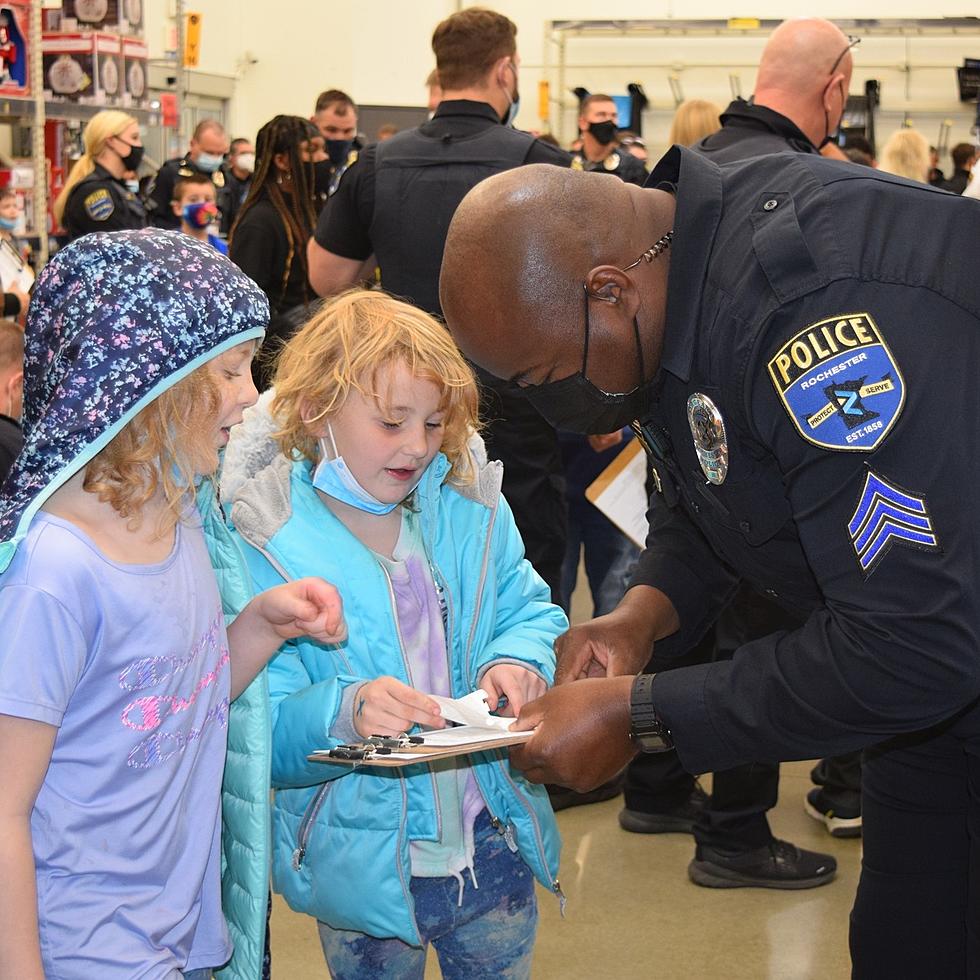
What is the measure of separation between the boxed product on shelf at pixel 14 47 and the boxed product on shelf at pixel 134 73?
74 cm

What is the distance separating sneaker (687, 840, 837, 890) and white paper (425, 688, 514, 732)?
151 cm

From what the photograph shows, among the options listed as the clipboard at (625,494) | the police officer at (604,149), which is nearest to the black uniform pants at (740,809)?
the clipboard at (625,494)

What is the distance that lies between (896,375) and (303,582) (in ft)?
2.34

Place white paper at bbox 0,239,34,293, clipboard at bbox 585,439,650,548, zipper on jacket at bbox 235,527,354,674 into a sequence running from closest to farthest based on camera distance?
zipper on jacket at bbox 235,527,354,674 < clipboard at bbox 585,439,650,548 < white paper at bbox 0,239,34,293

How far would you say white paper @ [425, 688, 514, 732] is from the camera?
5.35ft

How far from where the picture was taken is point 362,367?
178 centimetres

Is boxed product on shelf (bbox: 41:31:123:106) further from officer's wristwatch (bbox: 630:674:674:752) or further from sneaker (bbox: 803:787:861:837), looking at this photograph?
officer's wristwatch (bbox: 630:674:674:752)

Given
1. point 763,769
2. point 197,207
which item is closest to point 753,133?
point 763,769

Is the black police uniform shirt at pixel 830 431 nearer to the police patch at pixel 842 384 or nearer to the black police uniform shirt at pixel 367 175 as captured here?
the police patch at pixel 842 384

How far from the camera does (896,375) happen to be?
1298mm

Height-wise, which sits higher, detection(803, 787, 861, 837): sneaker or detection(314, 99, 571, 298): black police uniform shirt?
detection(314, 99, 571, 298): black police uniform shirt

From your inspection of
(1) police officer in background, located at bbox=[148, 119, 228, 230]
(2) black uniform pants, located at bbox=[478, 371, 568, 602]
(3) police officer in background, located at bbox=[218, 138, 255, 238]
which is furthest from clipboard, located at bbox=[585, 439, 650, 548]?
(3) police officer in background, located at bbox=[218, 138, 255, 238]

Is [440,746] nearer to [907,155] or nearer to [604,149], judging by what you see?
[604,149]

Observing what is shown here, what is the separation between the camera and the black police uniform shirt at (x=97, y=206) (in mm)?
5410
